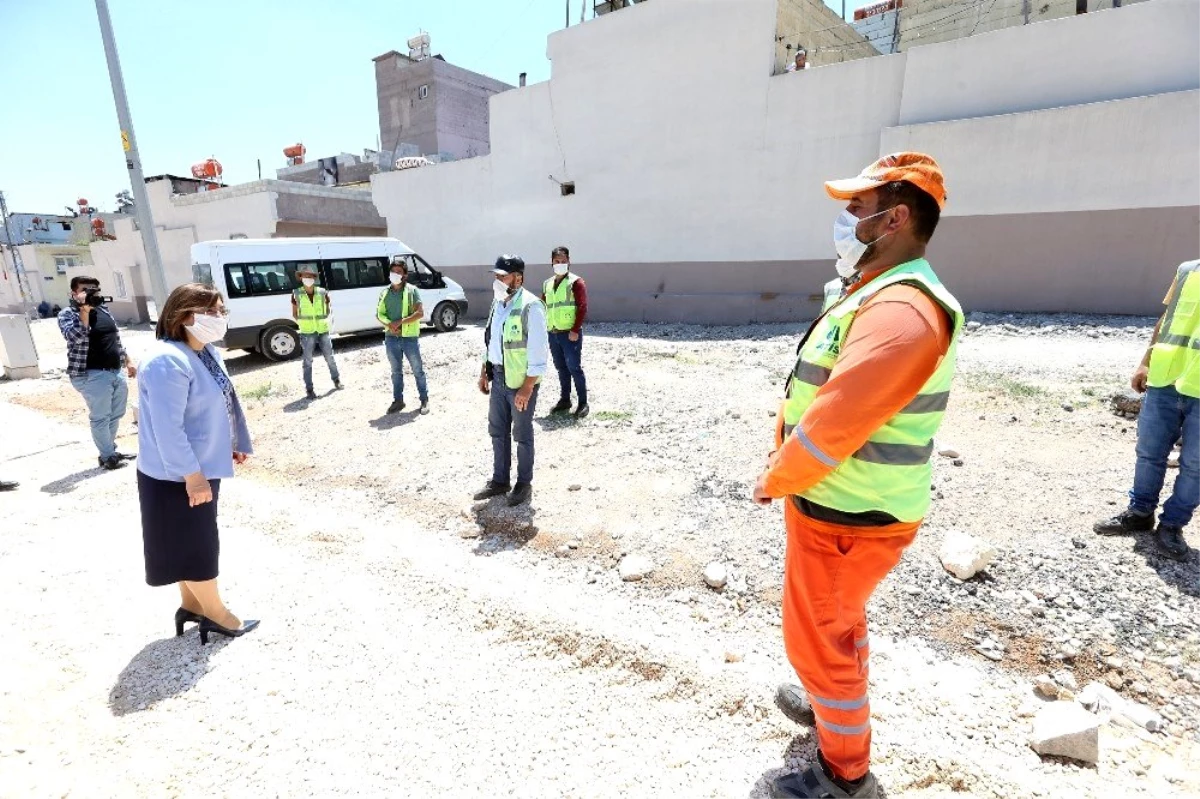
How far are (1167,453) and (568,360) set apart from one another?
4709 mm

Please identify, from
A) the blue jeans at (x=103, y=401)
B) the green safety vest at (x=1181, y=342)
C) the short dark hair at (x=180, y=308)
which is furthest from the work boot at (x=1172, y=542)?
the blue jeans at (x=103, y=401)

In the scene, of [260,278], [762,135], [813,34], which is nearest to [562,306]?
[260,278]

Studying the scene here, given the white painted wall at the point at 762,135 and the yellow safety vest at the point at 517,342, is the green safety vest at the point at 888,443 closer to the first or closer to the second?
the yellow safety vest at the point at 517,342

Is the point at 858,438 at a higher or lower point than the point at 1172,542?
higher

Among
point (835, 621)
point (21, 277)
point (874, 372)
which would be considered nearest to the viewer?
point (874, 372)

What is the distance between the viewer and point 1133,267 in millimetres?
8938

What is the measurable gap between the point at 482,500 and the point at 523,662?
6.23 feet

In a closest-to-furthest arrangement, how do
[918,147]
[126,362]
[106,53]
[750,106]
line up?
1. [126,362]
2. [106,53]
3. [918,147]
4. [750,106]

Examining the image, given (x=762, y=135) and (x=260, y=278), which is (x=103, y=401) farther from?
(x=762, y=135)

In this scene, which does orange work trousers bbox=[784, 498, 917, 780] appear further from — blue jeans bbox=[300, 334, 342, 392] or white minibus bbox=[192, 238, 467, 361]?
white minibus bbox=[192, 238, 467, 361]

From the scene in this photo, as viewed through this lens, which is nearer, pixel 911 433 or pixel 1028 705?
pixel 911 433

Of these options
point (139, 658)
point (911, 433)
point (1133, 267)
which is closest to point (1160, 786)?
point (911, 433)

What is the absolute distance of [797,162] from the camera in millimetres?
11234

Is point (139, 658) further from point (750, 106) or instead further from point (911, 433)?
point (750, 106)
